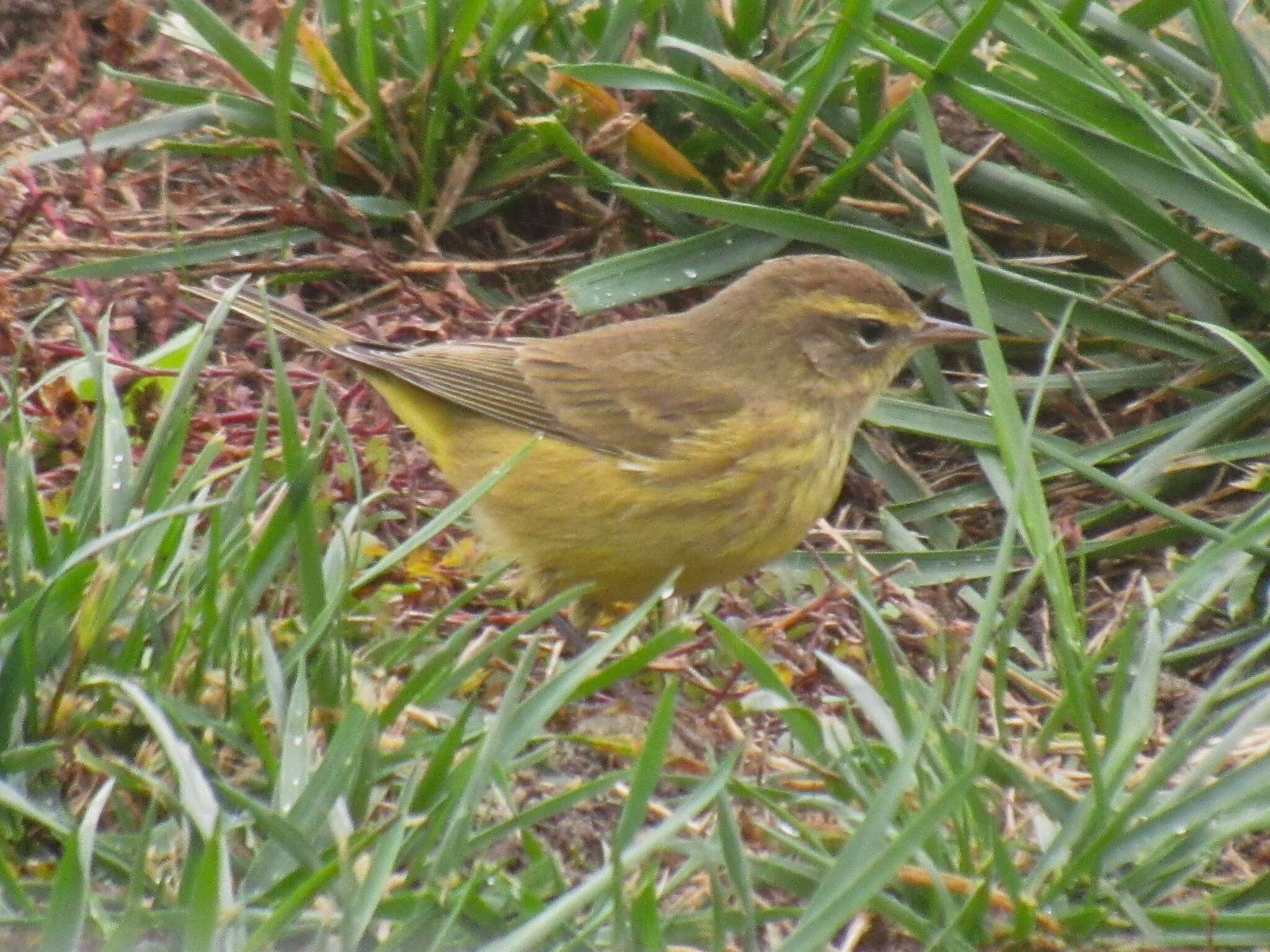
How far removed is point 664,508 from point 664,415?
41 cm

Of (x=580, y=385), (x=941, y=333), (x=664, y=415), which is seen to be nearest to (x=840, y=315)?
(x=941, y=333)

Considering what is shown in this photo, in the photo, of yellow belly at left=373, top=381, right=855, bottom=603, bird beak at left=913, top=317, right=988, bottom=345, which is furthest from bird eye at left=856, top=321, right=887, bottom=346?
yellow belly at left=373, top=381, right=855, bottom=603

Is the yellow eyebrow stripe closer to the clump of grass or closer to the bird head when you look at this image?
the bird head

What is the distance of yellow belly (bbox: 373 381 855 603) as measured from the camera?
205 inches

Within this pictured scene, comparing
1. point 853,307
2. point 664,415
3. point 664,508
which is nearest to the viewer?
point 664,508

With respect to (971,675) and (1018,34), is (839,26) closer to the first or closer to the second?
(1018,34)

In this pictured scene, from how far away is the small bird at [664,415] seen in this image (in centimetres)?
524

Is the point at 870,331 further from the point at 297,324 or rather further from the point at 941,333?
the point at 297,324

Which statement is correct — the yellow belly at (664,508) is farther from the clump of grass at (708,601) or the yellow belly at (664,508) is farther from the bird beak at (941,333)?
the bird beak at (941,333)

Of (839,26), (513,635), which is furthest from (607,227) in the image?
(513,635)

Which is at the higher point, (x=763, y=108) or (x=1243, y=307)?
(x=1243, y=307)

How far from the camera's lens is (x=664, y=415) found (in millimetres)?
5555

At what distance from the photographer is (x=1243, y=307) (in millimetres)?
5871

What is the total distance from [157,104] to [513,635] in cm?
390
